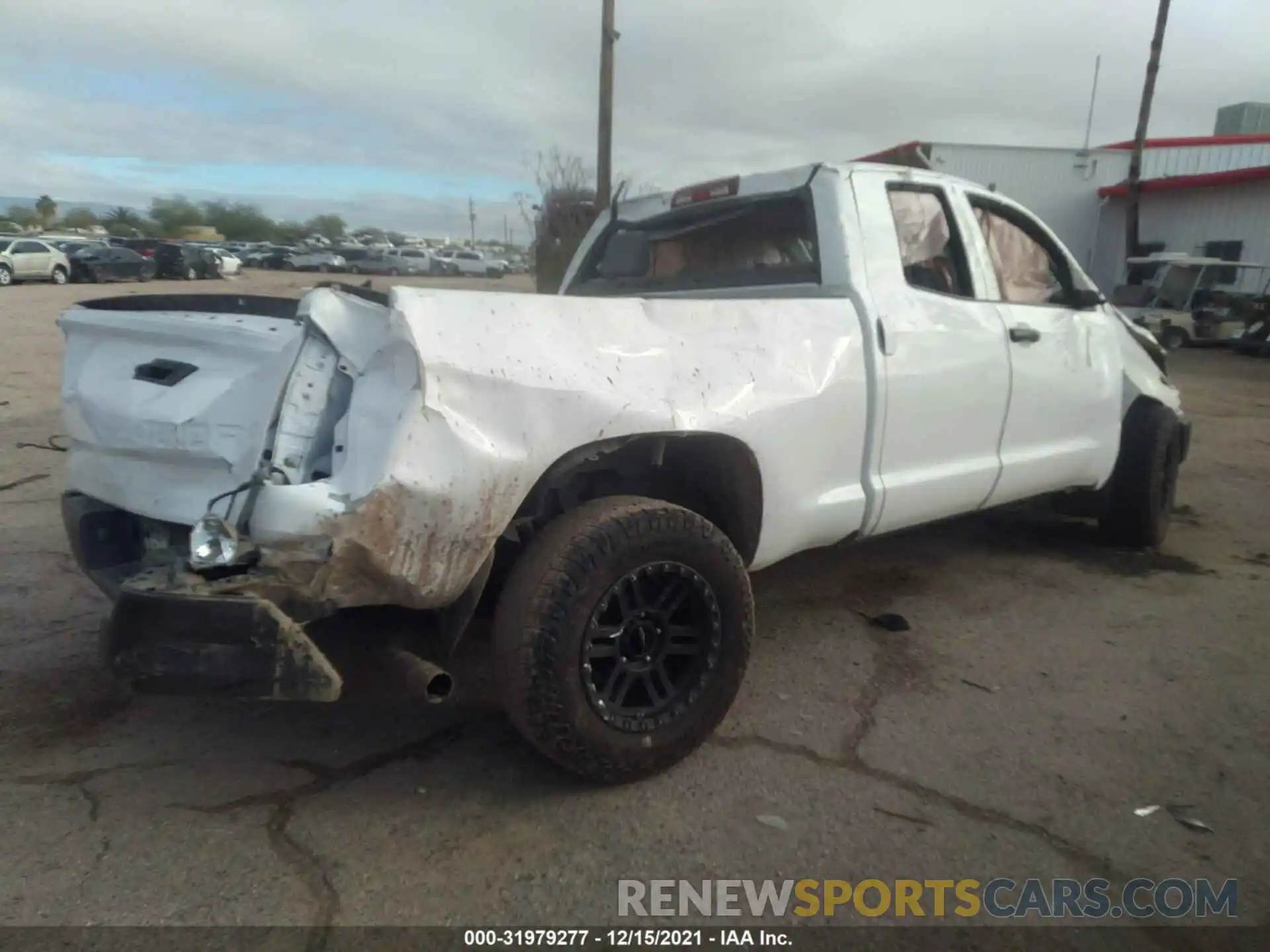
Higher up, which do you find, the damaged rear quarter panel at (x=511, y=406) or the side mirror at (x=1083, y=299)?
the side mirror at (x=1083, y=299)

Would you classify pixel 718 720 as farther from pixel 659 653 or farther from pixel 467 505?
pixel 467 505

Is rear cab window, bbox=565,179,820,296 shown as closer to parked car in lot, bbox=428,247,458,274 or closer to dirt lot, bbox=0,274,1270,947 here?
dirt lot, bbox=0,274,1270,947

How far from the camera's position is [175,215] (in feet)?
299

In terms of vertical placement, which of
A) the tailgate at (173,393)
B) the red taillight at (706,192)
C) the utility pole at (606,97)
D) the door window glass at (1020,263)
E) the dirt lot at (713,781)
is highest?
the utility pole at (606,97)

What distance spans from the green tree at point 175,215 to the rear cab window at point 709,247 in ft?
301

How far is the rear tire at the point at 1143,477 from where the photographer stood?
16.7 feet

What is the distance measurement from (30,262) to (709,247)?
116 feet

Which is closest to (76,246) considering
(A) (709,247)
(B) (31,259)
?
(B) (31,259)

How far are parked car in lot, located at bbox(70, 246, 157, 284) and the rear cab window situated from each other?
35.8 metres

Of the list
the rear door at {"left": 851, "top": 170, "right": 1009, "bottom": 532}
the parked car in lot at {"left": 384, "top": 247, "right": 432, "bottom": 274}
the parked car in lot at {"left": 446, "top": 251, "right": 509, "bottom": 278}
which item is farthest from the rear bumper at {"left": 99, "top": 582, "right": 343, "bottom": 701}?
the parked car in lot at {"left": 446, "top": 251, "right": 509, "bottom": 278}

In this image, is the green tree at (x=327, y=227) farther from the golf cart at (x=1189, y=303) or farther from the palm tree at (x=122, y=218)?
the golf cart at (x=1189, y=303)

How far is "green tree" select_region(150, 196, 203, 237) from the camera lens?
8775 centimetres

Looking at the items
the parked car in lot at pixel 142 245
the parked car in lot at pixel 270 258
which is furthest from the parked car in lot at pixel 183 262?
the parked car in lot at pixel 270 258

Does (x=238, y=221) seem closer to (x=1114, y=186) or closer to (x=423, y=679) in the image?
(x=1114, y=186)
